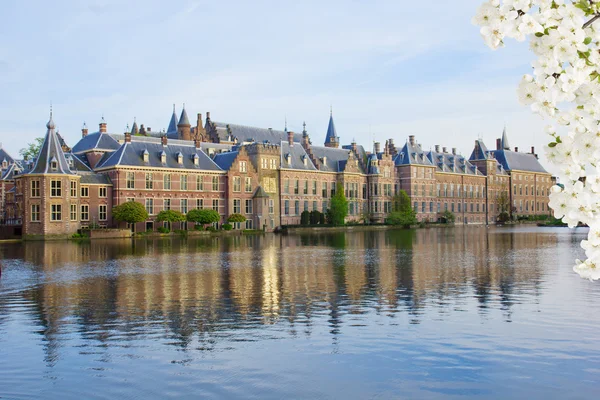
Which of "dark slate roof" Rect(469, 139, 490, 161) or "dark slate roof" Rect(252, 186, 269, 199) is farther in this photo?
"dark slate roof" Rect(469, 139, 490, 161)

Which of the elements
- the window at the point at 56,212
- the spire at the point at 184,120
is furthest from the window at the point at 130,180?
the spire at the point at 184,120

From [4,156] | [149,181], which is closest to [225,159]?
[149,181]

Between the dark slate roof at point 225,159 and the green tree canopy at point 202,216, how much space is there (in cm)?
776

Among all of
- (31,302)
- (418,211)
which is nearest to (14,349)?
(31,302)

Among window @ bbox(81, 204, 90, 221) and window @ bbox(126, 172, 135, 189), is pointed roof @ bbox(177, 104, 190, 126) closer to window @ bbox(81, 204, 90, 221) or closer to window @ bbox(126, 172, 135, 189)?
window @ bbox(126, 172, 135, 189)

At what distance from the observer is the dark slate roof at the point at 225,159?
247ft

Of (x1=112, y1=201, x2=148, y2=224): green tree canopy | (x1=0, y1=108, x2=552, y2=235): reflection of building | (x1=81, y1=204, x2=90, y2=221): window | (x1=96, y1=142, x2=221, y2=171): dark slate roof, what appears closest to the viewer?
(x1=0, y1=108, x2=552, y2=235): reflection of building

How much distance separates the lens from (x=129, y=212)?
6262 cm

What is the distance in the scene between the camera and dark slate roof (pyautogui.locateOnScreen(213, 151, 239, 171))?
7523 cm

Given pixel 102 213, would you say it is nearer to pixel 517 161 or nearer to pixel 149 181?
pixel 149 181

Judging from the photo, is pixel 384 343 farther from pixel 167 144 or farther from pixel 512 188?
pixel 512 188

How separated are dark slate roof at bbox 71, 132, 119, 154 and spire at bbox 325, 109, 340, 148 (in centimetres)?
4370

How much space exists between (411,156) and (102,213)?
5123 cm

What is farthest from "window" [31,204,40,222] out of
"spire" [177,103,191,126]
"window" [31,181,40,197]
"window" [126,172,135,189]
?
"spire" [177,103,191,126]
